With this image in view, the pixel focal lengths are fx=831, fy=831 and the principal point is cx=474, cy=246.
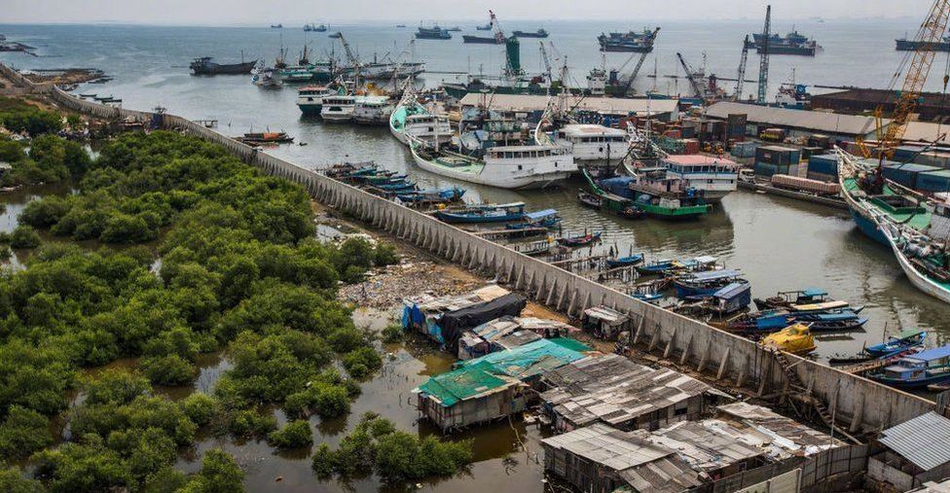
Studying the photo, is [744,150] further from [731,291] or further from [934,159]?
[731,291]

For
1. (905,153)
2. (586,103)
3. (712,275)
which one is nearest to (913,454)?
(712,275)

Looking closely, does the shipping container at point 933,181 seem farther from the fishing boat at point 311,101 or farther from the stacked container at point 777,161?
the fishing boat at point 311,101

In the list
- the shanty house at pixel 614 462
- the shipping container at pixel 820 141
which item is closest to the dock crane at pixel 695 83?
the shipping container at pixel 820 141

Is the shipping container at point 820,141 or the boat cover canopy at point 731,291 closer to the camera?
the boat cover canopy at point 731,291

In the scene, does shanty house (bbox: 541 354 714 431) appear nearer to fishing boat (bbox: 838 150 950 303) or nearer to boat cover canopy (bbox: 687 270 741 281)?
boat cover canopy (bbox: 687 270 741 281)

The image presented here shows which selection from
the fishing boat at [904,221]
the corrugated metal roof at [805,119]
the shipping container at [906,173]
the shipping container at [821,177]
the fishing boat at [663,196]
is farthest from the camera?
the corrugated metal roof at [805,119]

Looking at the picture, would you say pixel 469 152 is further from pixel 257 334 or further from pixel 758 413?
pixel 758 413

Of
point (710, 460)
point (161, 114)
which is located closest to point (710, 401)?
point (710, 460)
